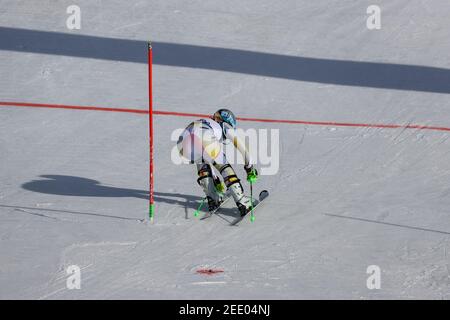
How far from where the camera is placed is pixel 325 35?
15430 mm

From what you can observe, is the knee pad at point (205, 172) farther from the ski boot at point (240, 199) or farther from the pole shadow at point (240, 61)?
the pole shadow at point (240, 61)

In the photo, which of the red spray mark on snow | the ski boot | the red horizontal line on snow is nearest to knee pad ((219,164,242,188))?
the ski boot

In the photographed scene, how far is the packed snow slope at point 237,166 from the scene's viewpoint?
9.23 meters

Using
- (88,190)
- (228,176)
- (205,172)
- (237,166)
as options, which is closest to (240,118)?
(237,166)

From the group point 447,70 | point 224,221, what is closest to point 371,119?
point 447,70

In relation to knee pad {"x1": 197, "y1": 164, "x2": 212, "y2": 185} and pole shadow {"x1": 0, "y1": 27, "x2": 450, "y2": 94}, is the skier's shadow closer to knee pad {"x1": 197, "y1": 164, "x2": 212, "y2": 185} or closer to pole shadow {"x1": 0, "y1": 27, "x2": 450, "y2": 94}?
knee pad {"x1": 197, "y1": 164, "x2": 212, "y2": 185}

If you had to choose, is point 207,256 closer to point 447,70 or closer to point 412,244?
point 412,244

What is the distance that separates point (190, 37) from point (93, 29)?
1650mm

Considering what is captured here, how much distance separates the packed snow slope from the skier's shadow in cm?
3

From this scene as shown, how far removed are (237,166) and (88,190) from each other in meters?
1.87

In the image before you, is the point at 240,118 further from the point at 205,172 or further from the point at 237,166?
the point at 205,172

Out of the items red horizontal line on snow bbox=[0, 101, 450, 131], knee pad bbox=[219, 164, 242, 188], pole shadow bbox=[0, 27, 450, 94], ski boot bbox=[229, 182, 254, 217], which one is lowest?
ski boot bbox=[229, 182, 254, 217]

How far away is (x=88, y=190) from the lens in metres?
11.2

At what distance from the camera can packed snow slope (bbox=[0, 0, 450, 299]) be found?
9227 mm
